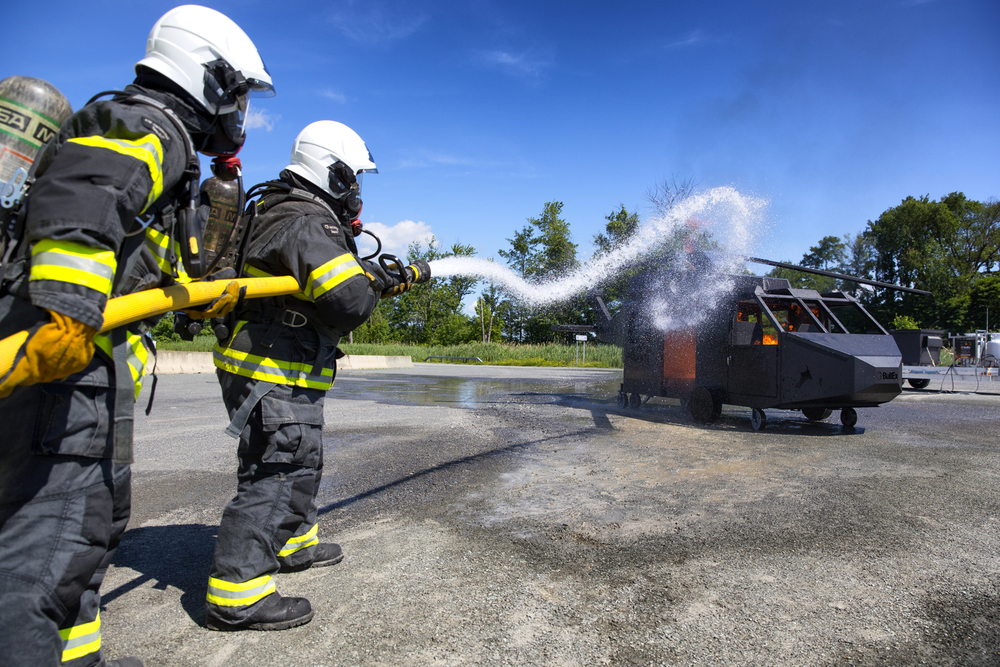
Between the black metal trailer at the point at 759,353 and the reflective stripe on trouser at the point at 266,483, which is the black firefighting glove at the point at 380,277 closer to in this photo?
the reflective stripe on trouser at the point at 266,483

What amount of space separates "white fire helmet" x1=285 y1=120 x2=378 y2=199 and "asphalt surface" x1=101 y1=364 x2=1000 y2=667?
78.7 inches

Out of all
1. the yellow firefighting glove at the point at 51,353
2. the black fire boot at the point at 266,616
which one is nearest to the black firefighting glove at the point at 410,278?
the black fire boot at the point at 266,616

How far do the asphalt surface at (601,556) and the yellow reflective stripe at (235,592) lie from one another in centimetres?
13

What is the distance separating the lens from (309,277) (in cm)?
247

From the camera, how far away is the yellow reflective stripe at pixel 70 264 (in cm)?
148

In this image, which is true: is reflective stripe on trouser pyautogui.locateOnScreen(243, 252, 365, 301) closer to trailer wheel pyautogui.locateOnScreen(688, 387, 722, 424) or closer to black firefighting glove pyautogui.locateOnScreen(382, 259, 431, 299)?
black firefighting glove pyautogui.locateOnScreen(382, 259, 431, 299)

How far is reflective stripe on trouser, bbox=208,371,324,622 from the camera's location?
2.35 meters

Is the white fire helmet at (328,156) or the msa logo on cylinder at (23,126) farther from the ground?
the white fire helmet at (328,156)

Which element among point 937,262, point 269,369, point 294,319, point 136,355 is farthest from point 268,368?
point 937,262

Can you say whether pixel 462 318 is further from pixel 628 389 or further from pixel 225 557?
pixel 225 557

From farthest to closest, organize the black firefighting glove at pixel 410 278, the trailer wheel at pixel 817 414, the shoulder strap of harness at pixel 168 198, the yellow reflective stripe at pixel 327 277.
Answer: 1. the trailer wheel at pixel 817 414
2. the black firefighting glove at pixel 410 278
3. the yellow reflective stripe at pixel 327 277
4. the shoulder strap of harness at pixel 168 198

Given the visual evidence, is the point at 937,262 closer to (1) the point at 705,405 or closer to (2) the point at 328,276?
(1) the point at 705,405

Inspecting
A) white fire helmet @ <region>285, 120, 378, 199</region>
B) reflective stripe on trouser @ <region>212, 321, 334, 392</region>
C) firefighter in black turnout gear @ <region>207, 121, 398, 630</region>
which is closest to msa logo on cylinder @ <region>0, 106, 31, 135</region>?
firefighter in black turnout gear @ <region>207, 121, 398, 630</region>

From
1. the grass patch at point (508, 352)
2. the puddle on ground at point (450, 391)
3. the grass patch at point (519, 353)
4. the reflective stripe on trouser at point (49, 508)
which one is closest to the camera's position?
the reflective stripe on trouser at point (49, 508)
